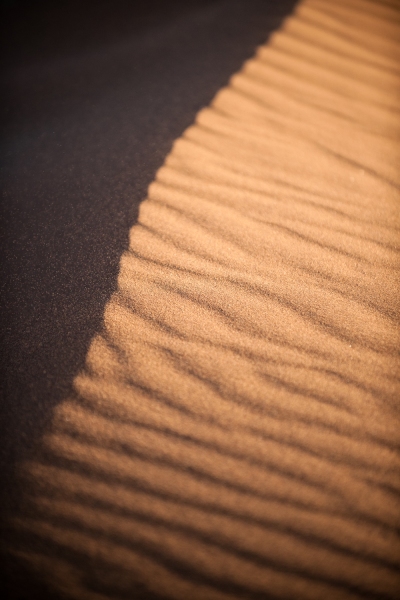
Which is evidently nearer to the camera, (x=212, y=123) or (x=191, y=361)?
(x=191, y=361)

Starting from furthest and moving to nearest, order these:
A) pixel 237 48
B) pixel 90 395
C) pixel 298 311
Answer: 1. pixel 237 48
2. pixel 298 311
3. pixel 90 395

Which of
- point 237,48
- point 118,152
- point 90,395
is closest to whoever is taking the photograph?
point 90,395

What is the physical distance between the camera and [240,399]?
168 cm

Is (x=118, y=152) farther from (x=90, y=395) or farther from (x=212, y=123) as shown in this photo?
(x=90, y=395)

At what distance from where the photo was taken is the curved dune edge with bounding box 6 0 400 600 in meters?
1.37

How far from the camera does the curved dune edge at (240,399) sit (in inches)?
54.1

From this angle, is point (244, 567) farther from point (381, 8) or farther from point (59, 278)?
point (381, 8)

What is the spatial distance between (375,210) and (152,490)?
1941 millimetres

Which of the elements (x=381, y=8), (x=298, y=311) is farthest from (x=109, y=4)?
(x=298, y=311)

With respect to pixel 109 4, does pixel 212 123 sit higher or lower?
lower

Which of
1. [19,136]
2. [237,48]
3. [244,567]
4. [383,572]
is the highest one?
[237,48]

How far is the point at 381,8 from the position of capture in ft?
12.0

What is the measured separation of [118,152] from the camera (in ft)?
8.31

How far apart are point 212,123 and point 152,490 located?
2.37 meters
